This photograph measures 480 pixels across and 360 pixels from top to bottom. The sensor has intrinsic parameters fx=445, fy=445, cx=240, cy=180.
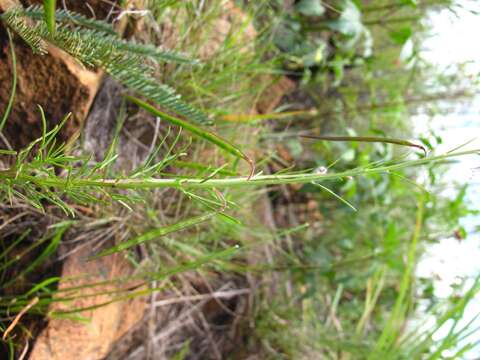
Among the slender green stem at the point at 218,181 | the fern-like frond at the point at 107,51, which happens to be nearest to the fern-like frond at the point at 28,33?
the fern-like frond at the point at 107,51

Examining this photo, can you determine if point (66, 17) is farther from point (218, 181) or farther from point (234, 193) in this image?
point (234, 193)

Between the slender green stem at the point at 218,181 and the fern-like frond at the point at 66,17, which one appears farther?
the fern-like frond at the point at 66,17

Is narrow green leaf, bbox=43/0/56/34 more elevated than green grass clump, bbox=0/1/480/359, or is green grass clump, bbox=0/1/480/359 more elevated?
narrow green leaf, bbox=43/0/56/34

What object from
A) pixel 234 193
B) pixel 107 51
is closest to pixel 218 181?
pixel 107 51

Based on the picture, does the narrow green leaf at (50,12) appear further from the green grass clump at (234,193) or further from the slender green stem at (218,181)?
the slender green stem at (218,181)

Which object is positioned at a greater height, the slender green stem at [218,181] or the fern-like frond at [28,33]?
the fern-like frond at [28,33]

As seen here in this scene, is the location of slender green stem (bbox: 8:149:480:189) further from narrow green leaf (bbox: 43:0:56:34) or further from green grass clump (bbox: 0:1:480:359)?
narrow green leaf (bbox: 43:0:56:34)

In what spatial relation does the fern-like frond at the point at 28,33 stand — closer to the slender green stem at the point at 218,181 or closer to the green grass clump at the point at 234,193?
the green grass clump at the point at 234,193

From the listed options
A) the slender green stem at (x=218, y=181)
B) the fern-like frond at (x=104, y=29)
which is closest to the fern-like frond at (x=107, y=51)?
the fern-like frond at (x=104, y=29)

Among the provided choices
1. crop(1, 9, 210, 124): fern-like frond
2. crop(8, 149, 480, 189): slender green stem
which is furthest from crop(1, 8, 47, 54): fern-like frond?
crop(8, 149, 480, 189): slender green stem

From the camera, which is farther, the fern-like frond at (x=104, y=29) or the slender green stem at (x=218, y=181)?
the fern-like frond at (x=104, y=29)
